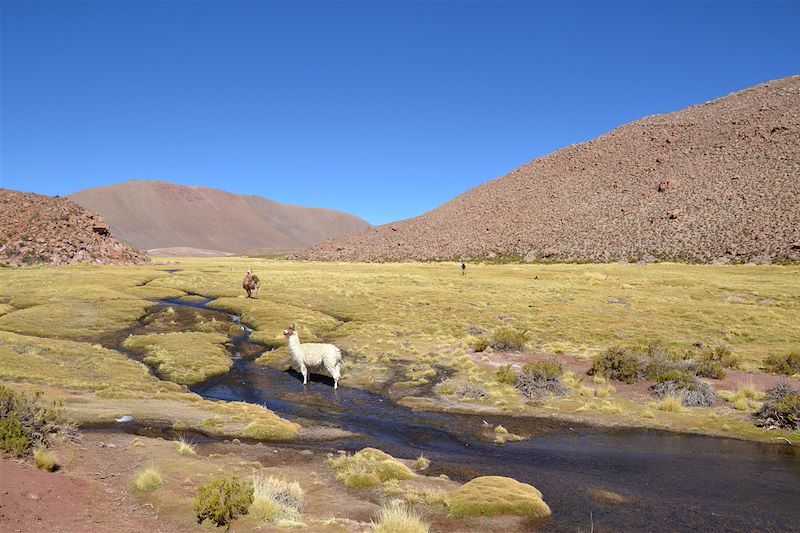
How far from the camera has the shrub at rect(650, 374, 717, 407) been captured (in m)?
19.4

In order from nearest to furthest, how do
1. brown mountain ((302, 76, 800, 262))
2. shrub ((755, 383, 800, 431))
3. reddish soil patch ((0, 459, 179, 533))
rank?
reddish soil patch ((0, 459, 179, 533)) → shrub ((755, 383, 800, 431)) → brown mountain ((302, 76, 800, 262))

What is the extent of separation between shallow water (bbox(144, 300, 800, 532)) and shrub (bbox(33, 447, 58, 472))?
6842 millimetres

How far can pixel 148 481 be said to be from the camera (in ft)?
33.6

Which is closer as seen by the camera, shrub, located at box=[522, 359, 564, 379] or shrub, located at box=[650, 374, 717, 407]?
shrub, located at box=[650, 374, 717, 407]

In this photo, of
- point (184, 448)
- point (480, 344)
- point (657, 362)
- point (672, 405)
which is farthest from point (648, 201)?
point (184, 448)

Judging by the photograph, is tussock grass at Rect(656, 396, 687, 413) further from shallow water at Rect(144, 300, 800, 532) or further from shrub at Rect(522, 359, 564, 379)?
shrub at Rect(522, 359, 564, 379)

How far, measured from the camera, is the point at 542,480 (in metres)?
12.7

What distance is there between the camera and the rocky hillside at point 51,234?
7296 centimetres

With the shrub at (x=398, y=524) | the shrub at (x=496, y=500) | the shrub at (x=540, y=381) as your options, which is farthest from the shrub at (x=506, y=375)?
the shrub at (x=398, y=524)

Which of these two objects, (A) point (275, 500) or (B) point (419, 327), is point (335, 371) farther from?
(B) point (419, 327)

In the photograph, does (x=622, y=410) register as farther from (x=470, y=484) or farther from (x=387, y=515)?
(x=387, y=515)

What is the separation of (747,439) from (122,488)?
17200mm

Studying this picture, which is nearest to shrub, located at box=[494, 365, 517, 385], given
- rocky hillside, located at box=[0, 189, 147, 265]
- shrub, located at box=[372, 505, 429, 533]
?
shrub, located at box=[372, 505, 429, 533]

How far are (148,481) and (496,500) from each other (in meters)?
6.93
